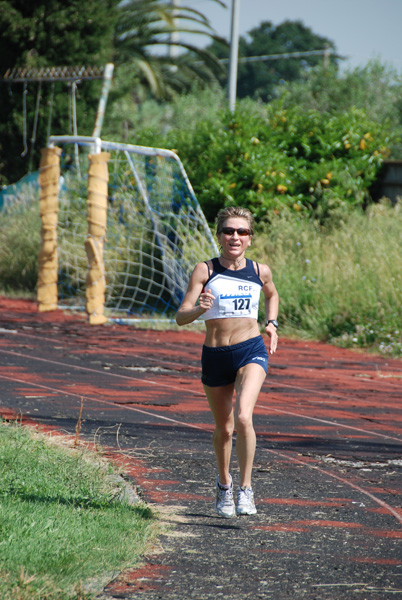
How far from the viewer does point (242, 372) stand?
4918 mm

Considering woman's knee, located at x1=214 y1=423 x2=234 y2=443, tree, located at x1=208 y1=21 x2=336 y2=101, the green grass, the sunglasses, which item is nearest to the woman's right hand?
the sunglasses

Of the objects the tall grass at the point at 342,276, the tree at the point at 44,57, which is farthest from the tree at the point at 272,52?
the tall grass at the point at 342,276

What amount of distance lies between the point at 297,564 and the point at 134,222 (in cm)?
1194

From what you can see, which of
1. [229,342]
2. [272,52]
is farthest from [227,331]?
[272,52]

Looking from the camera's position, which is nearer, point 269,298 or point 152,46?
point 269,298

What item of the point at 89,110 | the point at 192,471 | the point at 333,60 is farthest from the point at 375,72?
the point at 333,60

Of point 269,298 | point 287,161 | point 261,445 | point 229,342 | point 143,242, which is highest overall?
point 287,161

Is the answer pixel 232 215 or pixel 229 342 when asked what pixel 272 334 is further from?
pixel 232 215

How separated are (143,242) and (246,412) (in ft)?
36.4

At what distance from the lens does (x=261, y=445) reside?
670 cm

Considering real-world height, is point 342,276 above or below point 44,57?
below

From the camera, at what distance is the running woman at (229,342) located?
16.1 ft

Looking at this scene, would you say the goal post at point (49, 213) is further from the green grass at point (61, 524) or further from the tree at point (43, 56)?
the green grass at point (61, 524)

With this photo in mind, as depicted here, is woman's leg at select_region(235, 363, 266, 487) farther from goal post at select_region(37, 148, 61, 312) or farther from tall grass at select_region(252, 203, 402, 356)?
goal post at select_region(37, 148, 61, 312)
